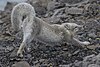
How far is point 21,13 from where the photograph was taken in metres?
9.82

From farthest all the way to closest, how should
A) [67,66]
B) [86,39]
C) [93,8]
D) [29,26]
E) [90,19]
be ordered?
[93,8], [90,19], [86,39], [29,26], [67,66]

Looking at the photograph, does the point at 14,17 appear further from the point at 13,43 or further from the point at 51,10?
the point at 51,10

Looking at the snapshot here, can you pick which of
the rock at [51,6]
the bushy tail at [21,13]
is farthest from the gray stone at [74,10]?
the bushy tail at [21,13]

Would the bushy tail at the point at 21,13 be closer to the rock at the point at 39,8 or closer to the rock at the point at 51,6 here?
the rock at the point at 51,6

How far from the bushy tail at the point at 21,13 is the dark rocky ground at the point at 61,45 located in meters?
0.70

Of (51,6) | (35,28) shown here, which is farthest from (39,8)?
(35,28)

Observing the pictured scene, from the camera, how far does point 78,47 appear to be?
998 cm

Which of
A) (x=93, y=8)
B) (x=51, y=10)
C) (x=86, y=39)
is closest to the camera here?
(x=86, y=39)

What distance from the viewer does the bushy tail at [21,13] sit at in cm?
971

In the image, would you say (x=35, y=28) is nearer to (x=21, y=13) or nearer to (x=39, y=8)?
(x=21, y=13)

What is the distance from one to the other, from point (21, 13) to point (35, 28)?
1.74 feet

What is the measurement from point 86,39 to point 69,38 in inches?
32.7

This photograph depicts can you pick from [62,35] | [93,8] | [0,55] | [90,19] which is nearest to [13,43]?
[0,55]

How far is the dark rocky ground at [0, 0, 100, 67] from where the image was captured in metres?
9.08
